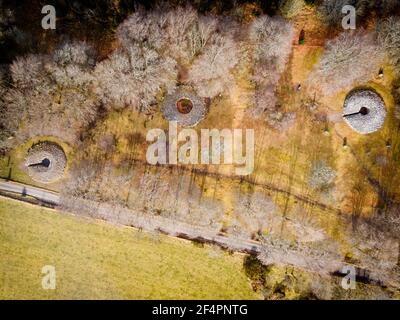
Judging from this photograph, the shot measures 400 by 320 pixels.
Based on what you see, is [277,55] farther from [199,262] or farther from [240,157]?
[199,262]

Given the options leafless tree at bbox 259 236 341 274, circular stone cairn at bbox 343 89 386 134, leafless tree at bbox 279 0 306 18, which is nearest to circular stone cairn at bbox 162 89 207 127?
leafless tree at bbox 279 0 306 18

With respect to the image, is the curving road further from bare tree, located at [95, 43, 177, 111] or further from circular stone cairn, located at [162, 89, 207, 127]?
circular stone cairn, located at [162, 89, 207, 127]

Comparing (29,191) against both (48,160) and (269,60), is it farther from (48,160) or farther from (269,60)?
(269,60)

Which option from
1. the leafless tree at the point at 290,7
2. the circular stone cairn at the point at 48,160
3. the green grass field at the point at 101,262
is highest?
the leafless tree at the point at 290,7

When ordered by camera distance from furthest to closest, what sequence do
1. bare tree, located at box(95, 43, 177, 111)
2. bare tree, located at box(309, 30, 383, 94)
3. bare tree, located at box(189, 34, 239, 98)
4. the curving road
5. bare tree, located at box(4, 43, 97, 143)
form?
the curving road
bare tree, located at box(4, 43, 97, 143)
bare tree, located at box(95, 43, 177, 111)
bare tree, located at box(189, 34, 239, 98)
bare tree, located at box(309, 30, 383, 94)

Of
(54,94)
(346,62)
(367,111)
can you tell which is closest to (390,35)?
(346,62)

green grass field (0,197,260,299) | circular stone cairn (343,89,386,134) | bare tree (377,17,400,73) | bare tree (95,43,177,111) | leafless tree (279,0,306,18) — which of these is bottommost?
green grass field (0,197,260,299)

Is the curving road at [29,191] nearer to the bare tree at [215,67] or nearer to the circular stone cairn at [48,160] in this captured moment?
the circular stone cairn at [48,160]

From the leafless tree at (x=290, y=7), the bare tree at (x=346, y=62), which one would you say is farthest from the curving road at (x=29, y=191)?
the leafless tree at (x=290, y=7)

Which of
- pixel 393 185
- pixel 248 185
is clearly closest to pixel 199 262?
pixel 248 185
